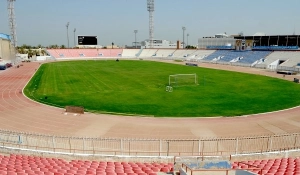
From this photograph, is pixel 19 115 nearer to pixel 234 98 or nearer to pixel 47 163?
pixel 47 163

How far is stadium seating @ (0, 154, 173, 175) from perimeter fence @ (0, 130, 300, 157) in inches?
65.5

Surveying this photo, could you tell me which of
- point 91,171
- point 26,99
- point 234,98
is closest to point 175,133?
point 91,171

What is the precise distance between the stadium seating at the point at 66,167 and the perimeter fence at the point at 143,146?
1.66 metres

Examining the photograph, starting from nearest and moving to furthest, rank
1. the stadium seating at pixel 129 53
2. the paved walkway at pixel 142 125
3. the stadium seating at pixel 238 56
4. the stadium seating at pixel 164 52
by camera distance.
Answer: the paved walkway at pixel 142 125 < the stadium seating at pixel 238 56 < the stadium seating at pixel 164 52 < the stadium seating at pixel 129 53

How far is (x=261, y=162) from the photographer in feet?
45.8

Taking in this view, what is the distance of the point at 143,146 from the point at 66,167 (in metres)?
5.36

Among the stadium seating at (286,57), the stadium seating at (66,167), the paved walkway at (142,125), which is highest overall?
the stadium seating at (286,57)

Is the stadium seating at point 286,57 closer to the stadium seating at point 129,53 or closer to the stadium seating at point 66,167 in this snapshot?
the stadium seating at point 66,167

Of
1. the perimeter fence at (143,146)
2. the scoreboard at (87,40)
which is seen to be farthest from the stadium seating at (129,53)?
the perimeter fence at (143,146)

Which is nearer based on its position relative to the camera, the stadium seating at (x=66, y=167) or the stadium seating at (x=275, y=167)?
the stadium seating at (x=275, y=167)

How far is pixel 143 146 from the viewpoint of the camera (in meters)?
16.9

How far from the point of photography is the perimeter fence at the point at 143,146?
1600cm

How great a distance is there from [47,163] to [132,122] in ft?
31.7

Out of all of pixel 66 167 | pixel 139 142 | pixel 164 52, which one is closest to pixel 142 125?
pixel 139 142
